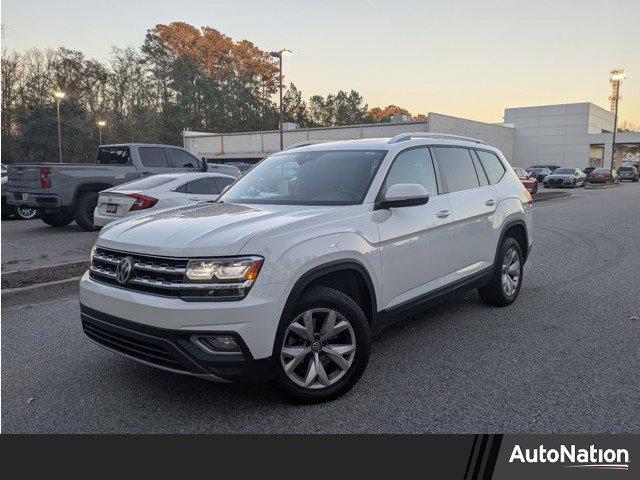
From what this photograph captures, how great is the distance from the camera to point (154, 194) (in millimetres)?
9398

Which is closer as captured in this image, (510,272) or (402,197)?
(402,197)

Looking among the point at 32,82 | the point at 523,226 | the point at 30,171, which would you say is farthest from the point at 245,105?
the point at 523,226

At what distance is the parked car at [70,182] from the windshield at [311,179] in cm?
799

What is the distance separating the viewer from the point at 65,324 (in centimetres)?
536

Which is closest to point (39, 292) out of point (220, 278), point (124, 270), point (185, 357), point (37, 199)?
point (124, 270)

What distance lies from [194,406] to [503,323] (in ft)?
10.4

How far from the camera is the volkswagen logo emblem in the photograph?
336 centimetres

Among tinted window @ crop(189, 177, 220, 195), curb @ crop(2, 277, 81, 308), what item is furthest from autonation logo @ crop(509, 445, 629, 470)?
tinted window @ crop(189, 177, 220, 195)

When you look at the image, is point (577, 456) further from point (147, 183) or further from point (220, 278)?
point (147, 183)

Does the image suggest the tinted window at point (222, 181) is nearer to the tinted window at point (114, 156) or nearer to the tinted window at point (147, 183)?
the tinted window at point (147, 183)

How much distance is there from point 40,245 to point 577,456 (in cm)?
1008

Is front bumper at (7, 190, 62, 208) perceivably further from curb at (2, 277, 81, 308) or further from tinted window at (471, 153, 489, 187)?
tinted window at (471, 153, 489, 187)

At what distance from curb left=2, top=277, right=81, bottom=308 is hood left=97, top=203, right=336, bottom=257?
297 centimetres

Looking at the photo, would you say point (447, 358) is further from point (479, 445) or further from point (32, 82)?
point (32, 82)
